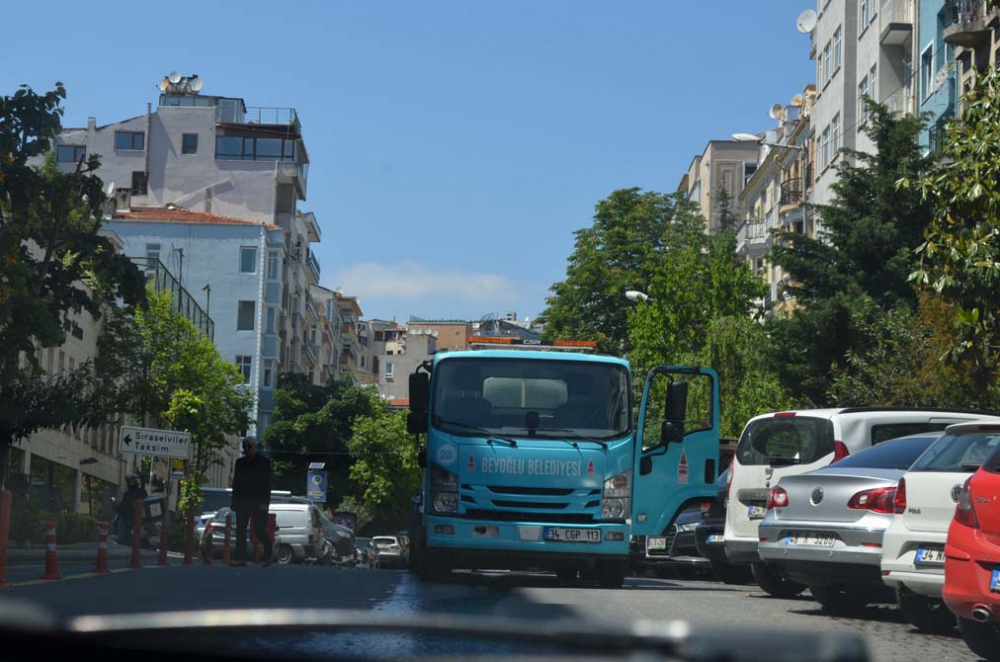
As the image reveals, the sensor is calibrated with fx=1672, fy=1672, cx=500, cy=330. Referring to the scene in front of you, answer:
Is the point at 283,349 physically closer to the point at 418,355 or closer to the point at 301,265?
the point at 301,265

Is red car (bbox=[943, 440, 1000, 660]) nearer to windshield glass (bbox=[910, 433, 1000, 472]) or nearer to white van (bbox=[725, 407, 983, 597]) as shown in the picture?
windshield glass (bbox=[910, 433, 1000, 472])

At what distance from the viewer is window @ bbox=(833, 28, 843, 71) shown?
6275 centimetres

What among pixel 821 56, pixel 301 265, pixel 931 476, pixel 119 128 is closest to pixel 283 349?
pixel 301 265

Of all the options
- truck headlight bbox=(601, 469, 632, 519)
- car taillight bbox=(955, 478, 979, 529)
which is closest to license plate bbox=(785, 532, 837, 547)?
car taillight bbox=(955, 478, 979, 529)

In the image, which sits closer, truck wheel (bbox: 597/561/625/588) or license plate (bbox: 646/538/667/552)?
truck wheel (bbox: 597/561/625/588)

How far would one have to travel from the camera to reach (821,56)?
67438mm

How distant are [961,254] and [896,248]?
21827 millimetres

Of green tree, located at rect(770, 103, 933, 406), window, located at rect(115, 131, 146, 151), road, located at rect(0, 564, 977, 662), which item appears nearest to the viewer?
road, located at rect(0, 564, 977, 662)

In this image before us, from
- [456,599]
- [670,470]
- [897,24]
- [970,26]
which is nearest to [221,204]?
[897,24]

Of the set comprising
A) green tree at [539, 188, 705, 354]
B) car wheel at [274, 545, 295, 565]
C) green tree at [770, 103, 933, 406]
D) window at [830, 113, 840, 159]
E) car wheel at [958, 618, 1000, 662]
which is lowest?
car wheel at [958, 618, 1000, 662]

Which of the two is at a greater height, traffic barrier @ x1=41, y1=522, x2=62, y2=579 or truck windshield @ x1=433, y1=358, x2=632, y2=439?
truck windshield @ x1=433, y1=358, x2=632, y2=439

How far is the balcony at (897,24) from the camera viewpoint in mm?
53750

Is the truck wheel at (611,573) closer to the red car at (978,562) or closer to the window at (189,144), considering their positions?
the red car at (978,562)

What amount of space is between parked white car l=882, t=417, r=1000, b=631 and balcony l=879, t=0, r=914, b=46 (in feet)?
143
